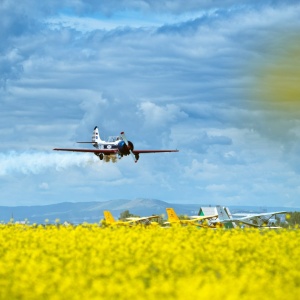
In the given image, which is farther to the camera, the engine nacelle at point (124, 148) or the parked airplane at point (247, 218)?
the engine nacelle at point (124, 148)

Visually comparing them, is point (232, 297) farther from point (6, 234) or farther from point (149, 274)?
point (6, 234)

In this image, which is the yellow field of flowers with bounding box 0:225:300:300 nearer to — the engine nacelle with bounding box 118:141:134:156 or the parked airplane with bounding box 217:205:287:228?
the parked airplane with bounding box 217:205:287:228

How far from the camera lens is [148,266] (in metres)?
19.5

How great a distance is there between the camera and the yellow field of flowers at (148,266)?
14.6 m

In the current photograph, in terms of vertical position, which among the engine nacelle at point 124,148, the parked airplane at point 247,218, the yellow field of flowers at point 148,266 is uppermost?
the engine nacelle at point 124,148

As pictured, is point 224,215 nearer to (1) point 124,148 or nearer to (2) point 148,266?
(1) point 124,148

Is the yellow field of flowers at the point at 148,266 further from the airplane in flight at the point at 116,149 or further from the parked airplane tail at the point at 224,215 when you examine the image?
the airplane in flight at the point at 116,149

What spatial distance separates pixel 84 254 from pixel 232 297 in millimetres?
9126

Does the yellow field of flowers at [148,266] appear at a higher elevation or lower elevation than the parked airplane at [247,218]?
lower

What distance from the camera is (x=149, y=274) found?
1855 cm

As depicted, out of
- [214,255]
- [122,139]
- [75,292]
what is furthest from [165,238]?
[122,139]

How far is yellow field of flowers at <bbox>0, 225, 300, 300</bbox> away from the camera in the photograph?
47.9ft

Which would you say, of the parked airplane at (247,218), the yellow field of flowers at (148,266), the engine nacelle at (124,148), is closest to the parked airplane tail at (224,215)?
the parked airplane at (247,218)

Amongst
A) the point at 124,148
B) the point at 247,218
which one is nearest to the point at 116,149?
the point at 124,148
